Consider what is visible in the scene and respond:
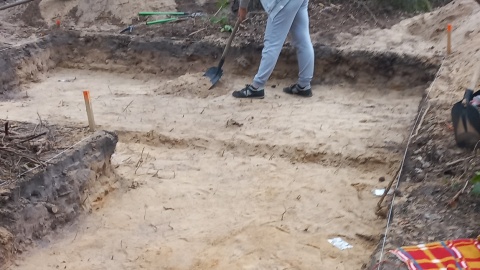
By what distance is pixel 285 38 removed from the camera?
6027 millimetres

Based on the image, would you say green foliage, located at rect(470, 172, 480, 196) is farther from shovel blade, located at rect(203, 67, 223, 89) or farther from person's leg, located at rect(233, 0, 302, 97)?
shovel blade, located at rect(203, 67, 223, 89)

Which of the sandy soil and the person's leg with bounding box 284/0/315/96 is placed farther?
the person's leg with bounding box 284/0/315/96

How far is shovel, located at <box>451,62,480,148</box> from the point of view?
3656 millimetres

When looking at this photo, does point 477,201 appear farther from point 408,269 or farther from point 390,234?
point 408,269

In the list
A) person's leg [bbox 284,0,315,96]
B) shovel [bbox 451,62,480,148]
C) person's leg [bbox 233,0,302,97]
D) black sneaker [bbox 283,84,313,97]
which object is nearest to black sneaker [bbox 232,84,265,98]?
person's leg [bbox 233,0,302,97]

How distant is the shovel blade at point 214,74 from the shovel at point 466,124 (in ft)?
10.8

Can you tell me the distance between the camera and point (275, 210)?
12.6 feet

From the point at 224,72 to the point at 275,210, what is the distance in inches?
135

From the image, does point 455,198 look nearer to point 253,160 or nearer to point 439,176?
point 439,176

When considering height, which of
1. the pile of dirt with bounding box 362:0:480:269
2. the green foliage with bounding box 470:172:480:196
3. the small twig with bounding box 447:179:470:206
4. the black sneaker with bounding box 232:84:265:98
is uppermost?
the green foliage with bounding box 470:172:480:196

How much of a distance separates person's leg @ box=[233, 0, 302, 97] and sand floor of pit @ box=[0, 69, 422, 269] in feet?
0.52

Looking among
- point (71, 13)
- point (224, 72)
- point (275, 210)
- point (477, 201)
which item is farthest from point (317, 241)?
point (71, 13)

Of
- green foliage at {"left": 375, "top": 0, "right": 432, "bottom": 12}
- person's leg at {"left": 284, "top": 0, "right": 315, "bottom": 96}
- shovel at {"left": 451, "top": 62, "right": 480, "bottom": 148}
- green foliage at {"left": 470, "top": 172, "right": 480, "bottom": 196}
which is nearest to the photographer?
green foliage at {"left": 470, "top": 172, "right": 480, "bottom": 196}

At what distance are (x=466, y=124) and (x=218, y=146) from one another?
2.08 metres
